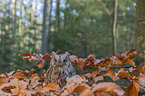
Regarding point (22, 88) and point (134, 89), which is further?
point (134, 89)

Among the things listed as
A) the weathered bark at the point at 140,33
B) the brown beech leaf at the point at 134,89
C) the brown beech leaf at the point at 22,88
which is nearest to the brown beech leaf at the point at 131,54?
the weathered bark at the point at 140,33

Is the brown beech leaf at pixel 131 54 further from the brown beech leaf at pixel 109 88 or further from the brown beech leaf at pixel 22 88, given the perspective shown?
the brown beech leaf at pixel 22 88

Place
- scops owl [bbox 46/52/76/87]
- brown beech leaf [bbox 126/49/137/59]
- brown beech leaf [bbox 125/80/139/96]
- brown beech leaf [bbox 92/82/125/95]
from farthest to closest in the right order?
brown beech leaf [bbox 126/49/137/59] → scops owl [bbox 46/52/76/87] → brown beech leaf [bbox 125/80/139/96] → brown beech leaf [bbox 92/82/125/95]

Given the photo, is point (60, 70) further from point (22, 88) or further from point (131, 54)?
point (131, 54)

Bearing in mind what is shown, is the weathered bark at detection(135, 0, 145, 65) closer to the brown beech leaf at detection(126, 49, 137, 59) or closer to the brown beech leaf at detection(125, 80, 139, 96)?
the brown beech leaf at detection(126, 49, 137, 59)

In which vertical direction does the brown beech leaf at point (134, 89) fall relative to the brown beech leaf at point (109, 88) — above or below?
below

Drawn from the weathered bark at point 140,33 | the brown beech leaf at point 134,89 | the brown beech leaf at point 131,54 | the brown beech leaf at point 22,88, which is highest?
the weathered bark at point 140,33

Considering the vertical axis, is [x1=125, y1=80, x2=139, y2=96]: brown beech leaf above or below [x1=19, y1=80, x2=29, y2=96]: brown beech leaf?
below

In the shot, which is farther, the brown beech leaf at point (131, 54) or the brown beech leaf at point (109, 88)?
the brown beech leaf at point (131, 54)

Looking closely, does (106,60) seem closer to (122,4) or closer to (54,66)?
(54,66)

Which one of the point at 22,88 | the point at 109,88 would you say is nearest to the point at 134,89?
the point at 109,88

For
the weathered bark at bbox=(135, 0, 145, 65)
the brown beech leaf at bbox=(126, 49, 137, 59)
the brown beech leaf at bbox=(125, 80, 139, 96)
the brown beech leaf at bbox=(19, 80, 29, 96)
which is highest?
the weathered bark at bbox=(135, 0, 145, 65)

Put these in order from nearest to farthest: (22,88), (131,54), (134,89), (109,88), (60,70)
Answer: (109,88) → (22,88) → (134,89) → (60,70) → (131,54)

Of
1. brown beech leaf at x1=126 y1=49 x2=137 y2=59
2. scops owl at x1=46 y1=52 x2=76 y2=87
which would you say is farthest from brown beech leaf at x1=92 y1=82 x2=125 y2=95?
brown beech leaf at x1=126 y1=49 x2=137 y2=59
